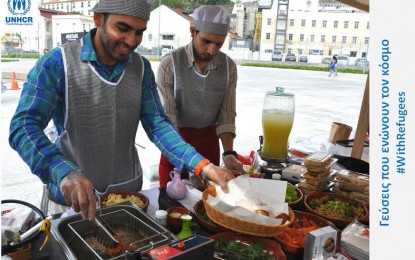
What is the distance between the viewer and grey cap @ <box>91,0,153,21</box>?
1.30 meters

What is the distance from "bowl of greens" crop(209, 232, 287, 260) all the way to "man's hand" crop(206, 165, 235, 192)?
0.21 m

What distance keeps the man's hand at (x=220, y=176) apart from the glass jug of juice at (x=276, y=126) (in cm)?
95

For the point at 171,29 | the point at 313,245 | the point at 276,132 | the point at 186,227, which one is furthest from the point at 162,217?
the point at 171,29

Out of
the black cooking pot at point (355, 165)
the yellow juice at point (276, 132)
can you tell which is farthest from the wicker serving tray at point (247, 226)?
the black cooking pot at point (355, 165)

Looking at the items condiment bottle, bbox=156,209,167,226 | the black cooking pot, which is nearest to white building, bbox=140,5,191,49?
the black cooking pot

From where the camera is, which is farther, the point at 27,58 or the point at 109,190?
the point at 27,58

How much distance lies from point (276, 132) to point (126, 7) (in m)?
1.32

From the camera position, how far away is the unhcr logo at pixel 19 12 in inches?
278

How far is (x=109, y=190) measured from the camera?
1.60 metres

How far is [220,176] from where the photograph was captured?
4.53 ft

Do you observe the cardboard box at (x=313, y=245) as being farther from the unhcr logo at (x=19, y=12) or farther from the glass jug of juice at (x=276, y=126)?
the unhcr logo at (x=19, y=12)

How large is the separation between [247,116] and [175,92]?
5.69 meters
